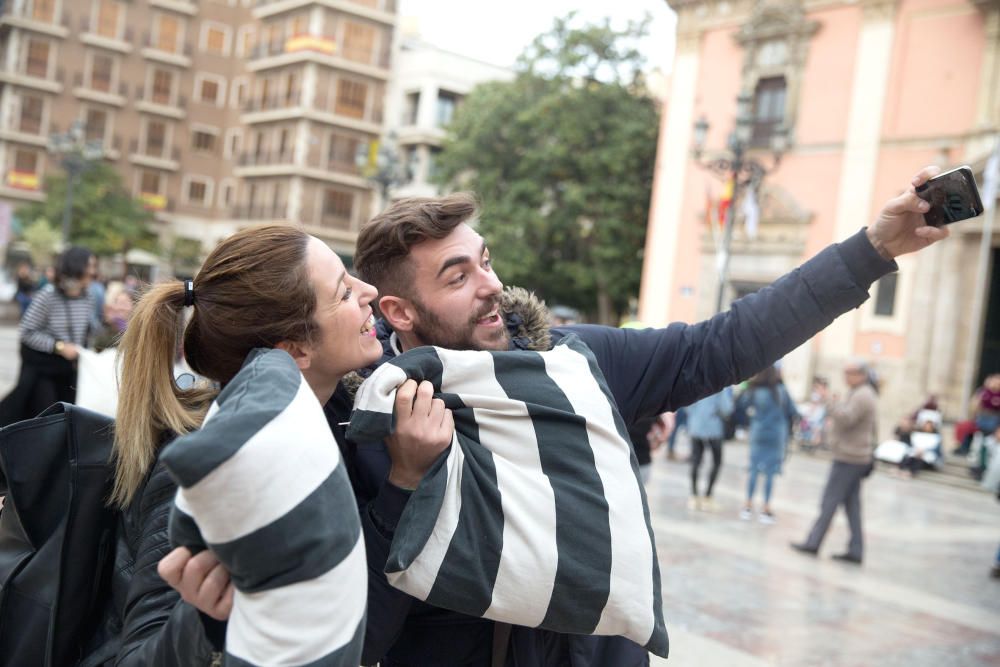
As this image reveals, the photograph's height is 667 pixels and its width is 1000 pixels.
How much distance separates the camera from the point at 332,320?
1.80m

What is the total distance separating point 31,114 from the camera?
46438 mm

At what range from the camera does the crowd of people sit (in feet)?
5.14

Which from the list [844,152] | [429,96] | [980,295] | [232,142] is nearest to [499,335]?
[980,295]

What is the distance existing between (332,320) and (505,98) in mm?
27810

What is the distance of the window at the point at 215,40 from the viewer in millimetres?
49688

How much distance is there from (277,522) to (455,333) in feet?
Result: 3.18

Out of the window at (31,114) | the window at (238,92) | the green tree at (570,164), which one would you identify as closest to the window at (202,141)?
the window at (238,92)

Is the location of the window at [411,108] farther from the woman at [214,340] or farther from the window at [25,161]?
the woman at [214,340]

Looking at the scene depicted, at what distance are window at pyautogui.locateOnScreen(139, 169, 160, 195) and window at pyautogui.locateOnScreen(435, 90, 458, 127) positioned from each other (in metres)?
16.0

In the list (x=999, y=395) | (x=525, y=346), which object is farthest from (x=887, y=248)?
(x=999, y=395)

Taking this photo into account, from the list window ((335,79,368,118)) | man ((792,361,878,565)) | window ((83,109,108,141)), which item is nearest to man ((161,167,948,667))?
man ((792,361,878,565))

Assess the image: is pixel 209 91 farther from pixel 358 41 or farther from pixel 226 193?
pixel 358 41

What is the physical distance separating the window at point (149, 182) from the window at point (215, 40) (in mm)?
7104

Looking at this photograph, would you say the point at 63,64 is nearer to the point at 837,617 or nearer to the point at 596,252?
the point at 596,252
